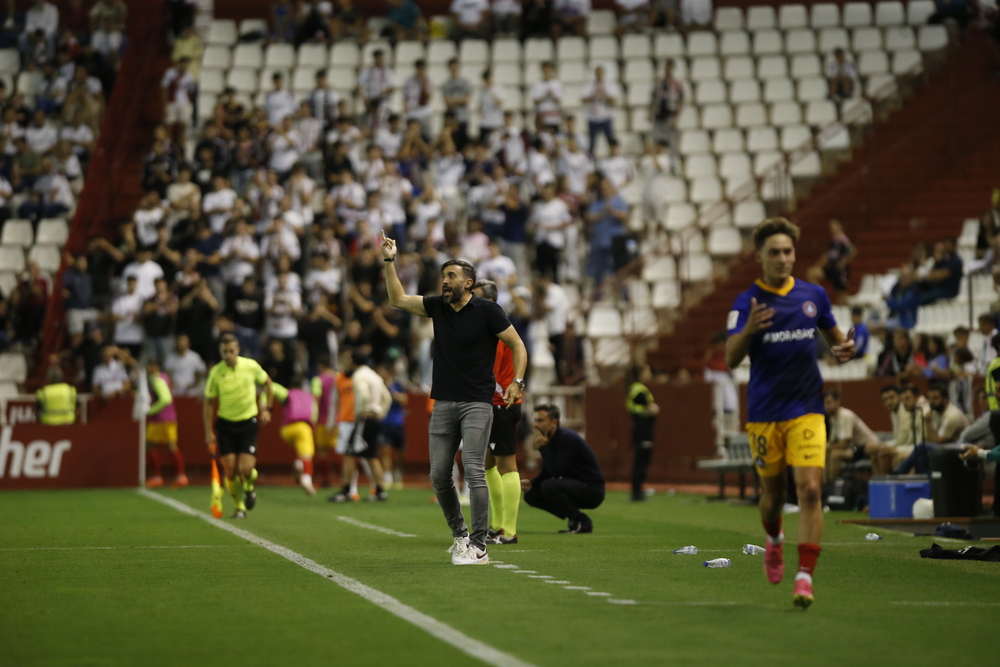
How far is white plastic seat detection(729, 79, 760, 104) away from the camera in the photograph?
32094 millimetres

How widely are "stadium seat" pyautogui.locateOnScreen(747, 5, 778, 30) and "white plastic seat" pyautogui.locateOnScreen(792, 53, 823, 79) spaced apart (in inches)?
→ 62.8

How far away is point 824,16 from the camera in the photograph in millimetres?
33969

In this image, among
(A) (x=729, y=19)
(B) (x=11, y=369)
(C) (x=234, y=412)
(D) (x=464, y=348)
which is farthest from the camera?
(A) (x=729, y=19)

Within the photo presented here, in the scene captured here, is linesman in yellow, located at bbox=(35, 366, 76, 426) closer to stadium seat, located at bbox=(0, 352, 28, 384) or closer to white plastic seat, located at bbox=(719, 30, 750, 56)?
stadium seat, located at bbox=(0, 352, 28, 384)

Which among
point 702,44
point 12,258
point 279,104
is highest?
point 702,44

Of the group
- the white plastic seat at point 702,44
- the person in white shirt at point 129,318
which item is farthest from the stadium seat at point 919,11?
the person in white shirt at point 129,318

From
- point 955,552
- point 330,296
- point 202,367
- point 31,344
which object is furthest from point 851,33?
point 955,552

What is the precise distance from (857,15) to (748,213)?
7109 millimetres

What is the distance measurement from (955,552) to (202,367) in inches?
688

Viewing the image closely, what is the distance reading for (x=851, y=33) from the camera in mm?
33219

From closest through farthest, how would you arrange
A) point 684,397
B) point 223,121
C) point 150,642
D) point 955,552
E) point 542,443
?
point 150,642, point 955,552, point 542,443, point 684,397, point 223,121

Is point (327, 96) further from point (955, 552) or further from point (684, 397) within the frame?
point (955, 552)

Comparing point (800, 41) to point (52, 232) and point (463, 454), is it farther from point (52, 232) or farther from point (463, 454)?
point (463, 454)

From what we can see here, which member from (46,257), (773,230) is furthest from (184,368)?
(773,230)
